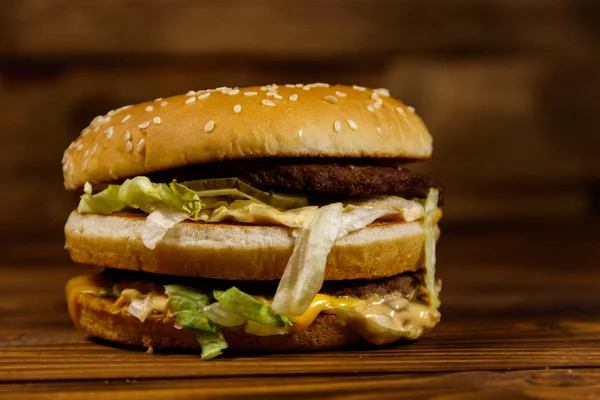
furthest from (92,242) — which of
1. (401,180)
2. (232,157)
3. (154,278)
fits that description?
(401,180)

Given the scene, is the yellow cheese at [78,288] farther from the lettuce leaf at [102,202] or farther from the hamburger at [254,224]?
the lettuce leaf at [102,202]

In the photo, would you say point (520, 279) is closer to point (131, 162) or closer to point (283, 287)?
point (283, 287)

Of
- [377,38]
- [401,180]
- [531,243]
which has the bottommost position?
[531,243]

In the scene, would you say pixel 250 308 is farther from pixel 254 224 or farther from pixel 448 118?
pixel 448 118

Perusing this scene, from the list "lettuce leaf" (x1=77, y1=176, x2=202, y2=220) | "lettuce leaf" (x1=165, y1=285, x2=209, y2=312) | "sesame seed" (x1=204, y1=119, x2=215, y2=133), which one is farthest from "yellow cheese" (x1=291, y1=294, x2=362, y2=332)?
"sesame seed" (x1=204, y1=119, x2=215, y2=133)

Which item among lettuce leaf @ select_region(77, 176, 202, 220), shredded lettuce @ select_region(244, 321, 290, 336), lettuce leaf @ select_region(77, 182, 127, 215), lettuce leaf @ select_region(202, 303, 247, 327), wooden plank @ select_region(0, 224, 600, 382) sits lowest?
wooden plank @ select_region(0, 224, 600, 382)

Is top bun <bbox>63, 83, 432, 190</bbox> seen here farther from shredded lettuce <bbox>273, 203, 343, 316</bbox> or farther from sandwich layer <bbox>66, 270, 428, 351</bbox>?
sandwich layer <bbox>66, 270, 428, 351</bbox>

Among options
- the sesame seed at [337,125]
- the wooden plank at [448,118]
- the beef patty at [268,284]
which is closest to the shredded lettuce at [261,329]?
the beef patty at [268,284]
